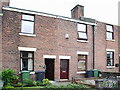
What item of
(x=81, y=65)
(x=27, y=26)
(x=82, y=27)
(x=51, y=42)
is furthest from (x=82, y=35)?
(x=27, y=26)

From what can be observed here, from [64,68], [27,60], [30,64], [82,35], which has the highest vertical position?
[82,35]

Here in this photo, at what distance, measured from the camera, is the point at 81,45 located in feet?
50.5

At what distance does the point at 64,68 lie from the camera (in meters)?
14.4

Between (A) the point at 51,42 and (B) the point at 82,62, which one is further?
(B) the point at 82,62

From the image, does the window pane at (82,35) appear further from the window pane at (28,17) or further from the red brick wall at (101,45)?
the window pane at (28,17)

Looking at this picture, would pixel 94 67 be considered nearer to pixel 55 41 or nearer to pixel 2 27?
pixel 55 41

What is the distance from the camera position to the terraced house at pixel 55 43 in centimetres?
1182

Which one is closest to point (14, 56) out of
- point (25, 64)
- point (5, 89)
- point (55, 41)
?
point (25, 64)

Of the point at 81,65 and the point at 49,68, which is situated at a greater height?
the point at 81,65

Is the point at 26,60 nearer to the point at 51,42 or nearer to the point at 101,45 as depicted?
the point at 51,42

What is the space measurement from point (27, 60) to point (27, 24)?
322 centimetres

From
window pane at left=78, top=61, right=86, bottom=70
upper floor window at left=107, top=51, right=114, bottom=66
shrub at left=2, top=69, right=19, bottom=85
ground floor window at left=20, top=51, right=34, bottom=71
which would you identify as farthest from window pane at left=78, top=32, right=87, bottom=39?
shrub at left=2, top=69, right=19, bottom=85

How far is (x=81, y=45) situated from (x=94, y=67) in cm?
305

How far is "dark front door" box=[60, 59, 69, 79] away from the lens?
14.2 meters
